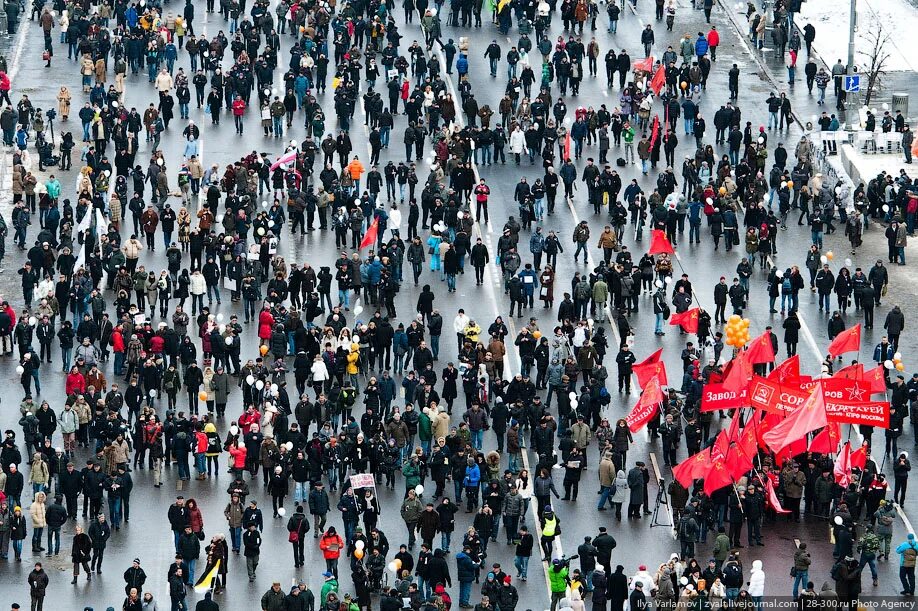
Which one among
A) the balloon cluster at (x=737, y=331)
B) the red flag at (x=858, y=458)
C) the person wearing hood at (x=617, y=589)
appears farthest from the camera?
the balloon cluster at (x=737, y=331)

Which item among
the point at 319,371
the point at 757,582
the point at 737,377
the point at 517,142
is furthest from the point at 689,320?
the point at 517,142

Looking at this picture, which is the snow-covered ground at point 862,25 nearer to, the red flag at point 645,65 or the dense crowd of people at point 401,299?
the dense crowd of people at point 401,299

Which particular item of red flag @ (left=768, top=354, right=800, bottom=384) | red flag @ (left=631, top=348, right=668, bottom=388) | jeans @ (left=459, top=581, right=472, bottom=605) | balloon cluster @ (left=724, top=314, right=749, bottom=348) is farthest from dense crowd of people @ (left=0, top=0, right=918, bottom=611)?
red flag @ (left=768, top=354, right=800, bottom=384)

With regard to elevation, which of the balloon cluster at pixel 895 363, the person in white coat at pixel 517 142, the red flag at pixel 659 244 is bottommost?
the balloon cluster at pixel 895 363

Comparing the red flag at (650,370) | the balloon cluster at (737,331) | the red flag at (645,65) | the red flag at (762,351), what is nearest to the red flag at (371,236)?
the balloon cluster at (737,331)

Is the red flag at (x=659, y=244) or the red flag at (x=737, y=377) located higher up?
the red flag at (x=659, y=244)

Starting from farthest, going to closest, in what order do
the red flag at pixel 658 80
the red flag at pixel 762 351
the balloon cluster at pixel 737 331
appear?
the red flag at pixel 658 80 < the balloon cluster at pixel 737 331 < the red flag at pixel 762 351

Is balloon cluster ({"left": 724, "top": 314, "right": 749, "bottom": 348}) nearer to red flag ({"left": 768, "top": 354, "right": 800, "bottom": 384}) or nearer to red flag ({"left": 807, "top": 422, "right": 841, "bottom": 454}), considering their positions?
red flag ({"left": 768, "top": 354, "right": 800, "bottom": 384})

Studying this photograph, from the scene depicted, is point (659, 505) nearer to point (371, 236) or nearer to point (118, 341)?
point (118, 341)
